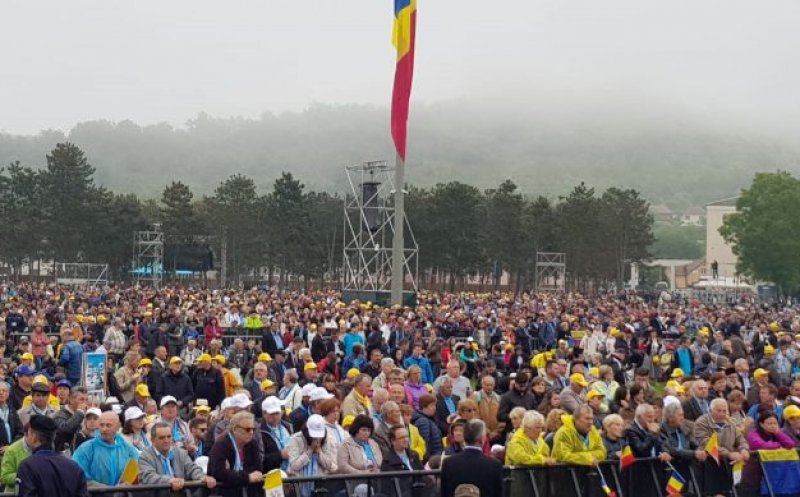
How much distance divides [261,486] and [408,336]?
58.1ft

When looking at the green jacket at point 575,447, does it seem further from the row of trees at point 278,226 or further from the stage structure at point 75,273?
the row of trees at point 278,226

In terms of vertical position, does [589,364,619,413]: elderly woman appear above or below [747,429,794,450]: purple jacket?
above

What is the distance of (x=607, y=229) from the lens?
334ft

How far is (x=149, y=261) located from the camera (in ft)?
295

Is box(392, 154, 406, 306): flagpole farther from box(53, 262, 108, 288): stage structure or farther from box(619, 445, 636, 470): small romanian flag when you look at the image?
box(53, 262, 108, 288): stage structure

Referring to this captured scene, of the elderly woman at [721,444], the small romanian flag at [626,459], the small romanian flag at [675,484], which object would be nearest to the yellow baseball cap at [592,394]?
the elderly woman at [721,444]

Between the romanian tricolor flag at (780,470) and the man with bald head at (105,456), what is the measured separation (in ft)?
21.0

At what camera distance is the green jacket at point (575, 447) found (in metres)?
10.9

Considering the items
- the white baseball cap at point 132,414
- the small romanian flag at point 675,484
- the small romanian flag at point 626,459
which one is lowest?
the small romanian flag at point 675,484

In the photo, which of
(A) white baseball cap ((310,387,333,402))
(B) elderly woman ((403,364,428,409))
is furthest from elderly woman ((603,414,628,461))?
(B) elderly woman ((403,364,428,409))

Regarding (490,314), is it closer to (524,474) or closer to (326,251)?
(524,474)

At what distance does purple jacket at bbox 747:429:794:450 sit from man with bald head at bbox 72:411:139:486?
21.1 ft

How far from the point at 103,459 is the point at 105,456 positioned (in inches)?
1.1

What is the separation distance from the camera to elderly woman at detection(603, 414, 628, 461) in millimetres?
11336
